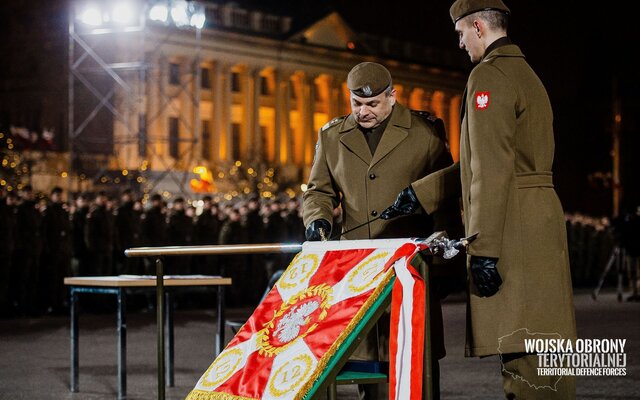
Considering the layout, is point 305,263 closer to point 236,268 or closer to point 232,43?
point 236,268

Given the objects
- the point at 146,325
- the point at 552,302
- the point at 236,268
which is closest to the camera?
the point at 552,302

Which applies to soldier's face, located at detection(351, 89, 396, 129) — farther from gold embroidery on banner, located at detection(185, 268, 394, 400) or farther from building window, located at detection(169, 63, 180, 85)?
building window, located at detection(169, 63, 180, 85)

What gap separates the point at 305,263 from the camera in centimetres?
589

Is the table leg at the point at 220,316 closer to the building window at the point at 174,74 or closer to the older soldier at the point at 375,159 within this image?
the older soldier at the point at 375,159

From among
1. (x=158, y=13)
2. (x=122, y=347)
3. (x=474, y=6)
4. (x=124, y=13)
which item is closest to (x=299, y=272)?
(x=474, y=6)

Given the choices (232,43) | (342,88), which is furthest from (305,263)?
(342,88)

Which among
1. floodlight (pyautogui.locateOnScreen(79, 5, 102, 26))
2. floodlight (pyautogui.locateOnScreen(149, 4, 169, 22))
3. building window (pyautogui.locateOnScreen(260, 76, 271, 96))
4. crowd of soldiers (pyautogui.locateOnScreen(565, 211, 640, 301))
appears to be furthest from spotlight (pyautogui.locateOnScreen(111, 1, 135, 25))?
building window (pyautogui.locateOnScreen(260, 76, 271, 96))

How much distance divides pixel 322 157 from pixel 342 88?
287 feet

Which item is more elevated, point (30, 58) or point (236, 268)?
point (30, 58)

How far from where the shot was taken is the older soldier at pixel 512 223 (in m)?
5.52

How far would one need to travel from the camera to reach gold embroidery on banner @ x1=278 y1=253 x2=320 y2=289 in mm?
5812

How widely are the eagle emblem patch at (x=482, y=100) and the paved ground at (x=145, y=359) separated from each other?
4.92 m

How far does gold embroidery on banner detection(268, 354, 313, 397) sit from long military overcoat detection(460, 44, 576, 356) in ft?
2.57

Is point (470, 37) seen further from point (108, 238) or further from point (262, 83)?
point (262, 83)
